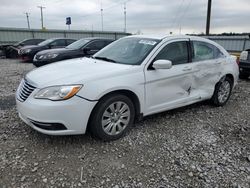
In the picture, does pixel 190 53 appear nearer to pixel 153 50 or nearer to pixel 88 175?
pixel 153 50

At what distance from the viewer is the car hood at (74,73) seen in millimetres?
2777

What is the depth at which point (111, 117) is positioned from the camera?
3.05 meters

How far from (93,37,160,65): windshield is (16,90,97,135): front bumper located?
1.06 metres

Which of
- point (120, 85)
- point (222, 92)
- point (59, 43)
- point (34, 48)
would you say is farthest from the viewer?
point (59, 43)

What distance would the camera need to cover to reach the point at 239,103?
5027 mm

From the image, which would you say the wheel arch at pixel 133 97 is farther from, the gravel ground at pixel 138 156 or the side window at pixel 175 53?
the side window at pixel 175 53

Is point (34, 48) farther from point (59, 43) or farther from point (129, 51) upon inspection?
point (129, 51)

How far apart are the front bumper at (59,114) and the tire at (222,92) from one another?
→ 289 centimetres

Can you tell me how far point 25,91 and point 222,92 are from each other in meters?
3.85

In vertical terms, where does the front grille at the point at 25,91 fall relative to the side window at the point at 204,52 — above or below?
below

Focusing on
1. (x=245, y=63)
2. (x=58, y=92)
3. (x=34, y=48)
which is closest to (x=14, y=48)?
(x=34, y=48)

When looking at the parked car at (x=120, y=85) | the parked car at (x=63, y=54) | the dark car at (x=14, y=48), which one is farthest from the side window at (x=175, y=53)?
the dark car at (x=14, y=48)

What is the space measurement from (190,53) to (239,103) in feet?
6.77

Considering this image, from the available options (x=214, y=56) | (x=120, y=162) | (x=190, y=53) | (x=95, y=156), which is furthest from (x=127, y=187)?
(x=214, y=56)
